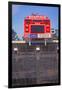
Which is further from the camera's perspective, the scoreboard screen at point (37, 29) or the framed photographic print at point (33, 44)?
the scoreboard screen at point (37, 29)

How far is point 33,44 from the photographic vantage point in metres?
5.48

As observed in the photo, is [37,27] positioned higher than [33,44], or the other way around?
[37,27]

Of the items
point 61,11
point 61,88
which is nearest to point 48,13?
point 61,11

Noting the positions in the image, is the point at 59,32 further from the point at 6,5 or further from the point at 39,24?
the point at 6,5

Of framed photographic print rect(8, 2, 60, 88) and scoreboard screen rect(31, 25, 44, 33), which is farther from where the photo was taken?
scoreboard screen rect(31, 25, 44, 33)

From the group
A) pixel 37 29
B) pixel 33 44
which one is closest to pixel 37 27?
pixel 37 29

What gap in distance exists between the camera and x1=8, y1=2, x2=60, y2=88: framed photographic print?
17.5 ft

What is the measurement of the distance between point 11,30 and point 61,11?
4.17 ft

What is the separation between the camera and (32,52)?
551 centimetres

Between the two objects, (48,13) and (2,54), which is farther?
(48,13)

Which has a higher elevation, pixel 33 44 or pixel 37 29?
pixel 37 29

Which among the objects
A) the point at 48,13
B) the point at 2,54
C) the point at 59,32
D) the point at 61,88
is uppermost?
the point at 48,13

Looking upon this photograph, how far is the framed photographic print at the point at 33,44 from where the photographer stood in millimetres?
5336

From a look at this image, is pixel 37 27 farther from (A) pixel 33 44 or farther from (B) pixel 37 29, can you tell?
(A) pixel 33 44
